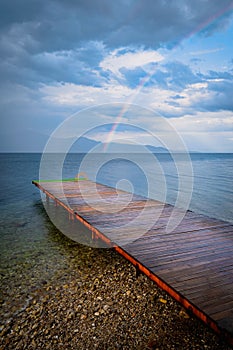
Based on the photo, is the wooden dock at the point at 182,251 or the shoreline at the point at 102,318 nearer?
the wooden dock at the point at 182,251

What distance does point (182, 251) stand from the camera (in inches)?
213

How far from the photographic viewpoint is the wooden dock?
12.0ft

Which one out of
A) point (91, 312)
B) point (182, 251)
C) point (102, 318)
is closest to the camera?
point (102, 318)

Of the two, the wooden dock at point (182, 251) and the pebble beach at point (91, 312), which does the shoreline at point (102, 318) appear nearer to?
the pebble beach at point (91, 312)

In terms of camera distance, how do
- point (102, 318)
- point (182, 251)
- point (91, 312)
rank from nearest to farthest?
point (102, 318) < point (91, 312) < point (182, 251)

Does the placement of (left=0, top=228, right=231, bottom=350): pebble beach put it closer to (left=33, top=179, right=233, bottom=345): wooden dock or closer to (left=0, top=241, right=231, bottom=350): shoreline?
(left=0, top=241, right=231, bottom=350): shoreline

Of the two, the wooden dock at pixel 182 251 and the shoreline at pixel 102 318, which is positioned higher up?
the wooden dock at pixel 182 251

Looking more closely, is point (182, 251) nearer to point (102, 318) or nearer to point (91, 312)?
point (102, 318)

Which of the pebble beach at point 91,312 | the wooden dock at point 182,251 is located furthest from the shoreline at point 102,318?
the wooden dock at point 182,251

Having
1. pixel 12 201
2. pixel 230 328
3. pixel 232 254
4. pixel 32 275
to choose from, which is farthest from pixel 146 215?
pixel 12 201

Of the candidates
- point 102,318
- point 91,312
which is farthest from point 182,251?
point 91,312

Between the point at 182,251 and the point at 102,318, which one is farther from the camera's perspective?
the point at 182,251

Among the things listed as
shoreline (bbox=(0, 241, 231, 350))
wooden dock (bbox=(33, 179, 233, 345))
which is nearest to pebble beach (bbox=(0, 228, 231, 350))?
shoreline (bbox=(0, 241, 231, 350))

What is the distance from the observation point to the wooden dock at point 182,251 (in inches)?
144
